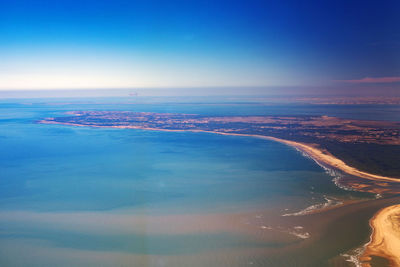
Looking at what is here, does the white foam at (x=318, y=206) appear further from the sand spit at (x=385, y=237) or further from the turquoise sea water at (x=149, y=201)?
the sand spit at (x=385, y=237)

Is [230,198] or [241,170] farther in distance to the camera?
[241,170]

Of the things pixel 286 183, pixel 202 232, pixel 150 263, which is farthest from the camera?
pixel 286 183

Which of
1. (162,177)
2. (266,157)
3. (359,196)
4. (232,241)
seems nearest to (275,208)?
(232,241)

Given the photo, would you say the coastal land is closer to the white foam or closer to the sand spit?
the sand spit

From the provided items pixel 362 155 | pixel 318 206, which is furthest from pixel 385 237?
pixel 362 155

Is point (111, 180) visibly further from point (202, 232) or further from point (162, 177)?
point (202, 232)

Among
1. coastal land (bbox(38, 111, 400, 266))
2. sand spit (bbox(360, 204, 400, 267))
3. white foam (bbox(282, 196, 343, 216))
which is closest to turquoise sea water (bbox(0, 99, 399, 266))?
white foam (bbox(282, 196, 343, 216))
